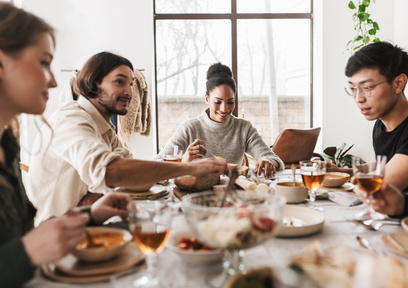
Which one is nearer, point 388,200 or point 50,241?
point 50,241

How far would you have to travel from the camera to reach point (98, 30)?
180 inches

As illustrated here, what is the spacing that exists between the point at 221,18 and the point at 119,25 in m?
1.41

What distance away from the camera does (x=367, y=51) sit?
1844 mm

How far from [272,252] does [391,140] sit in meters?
1.28

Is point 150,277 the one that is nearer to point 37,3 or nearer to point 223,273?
point 223,273

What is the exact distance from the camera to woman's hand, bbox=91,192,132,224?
Result: 3.88ft

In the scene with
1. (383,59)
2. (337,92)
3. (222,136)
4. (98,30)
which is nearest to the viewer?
(383,59)

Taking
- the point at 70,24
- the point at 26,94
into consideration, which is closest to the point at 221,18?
the point at 70,24

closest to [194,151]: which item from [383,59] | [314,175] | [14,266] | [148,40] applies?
[314,175]

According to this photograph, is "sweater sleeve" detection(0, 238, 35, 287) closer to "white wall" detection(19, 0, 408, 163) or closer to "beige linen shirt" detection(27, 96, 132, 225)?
"beige linen shirt" detection(27, 96, 132, 225)

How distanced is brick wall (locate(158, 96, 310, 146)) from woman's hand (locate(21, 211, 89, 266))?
440 cm

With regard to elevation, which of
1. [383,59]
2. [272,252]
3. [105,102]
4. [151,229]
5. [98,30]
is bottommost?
[272,252]

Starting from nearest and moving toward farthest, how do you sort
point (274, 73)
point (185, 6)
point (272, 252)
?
1. point (272, 252)
2. point (185, 6)
3. point (274, 73)

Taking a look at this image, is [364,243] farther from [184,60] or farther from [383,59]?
[184,60]
